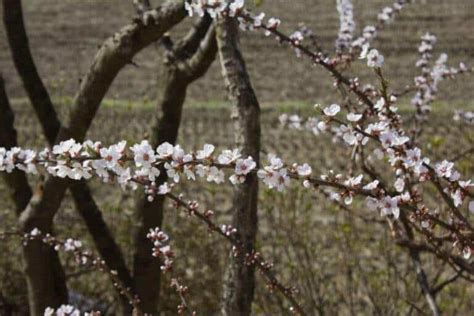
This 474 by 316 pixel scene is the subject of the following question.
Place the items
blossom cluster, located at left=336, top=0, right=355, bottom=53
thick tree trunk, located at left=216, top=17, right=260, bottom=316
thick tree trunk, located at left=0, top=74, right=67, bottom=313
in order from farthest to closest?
blossom cluster, located at left=336, top=0, right=355, bottom=53
thick tree trunk, located at left=0, top=74, right=67, bottom=313
thick tree trunk, located at left=216, top=17, right=260, bottom=316

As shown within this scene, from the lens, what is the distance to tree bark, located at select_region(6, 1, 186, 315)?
325 centimetres

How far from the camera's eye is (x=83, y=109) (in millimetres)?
3414

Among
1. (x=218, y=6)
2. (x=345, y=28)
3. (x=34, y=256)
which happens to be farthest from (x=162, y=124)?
(x=218, y=6)

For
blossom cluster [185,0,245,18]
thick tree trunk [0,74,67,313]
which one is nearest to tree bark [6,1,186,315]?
thick tree trunk [0,74,67,313]

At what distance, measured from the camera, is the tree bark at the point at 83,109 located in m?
3.25

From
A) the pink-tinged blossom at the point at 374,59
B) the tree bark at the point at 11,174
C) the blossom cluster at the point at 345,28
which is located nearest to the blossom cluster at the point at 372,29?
the blossom cluster at the point at 345,28

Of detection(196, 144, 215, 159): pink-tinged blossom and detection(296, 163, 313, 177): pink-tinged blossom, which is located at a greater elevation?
detection(196, 144, 215, 159): pink-tinged blossom

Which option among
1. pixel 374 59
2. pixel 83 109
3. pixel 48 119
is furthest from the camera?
pixel 48 119

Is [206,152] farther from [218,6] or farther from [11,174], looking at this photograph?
[11,174]

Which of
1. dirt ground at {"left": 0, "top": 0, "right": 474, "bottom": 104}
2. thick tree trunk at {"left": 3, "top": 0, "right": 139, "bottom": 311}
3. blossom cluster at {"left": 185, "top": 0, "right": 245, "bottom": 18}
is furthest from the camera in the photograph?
dirt ground at {"left": 0, "top": 0, "right": 474, "bottom": 104}

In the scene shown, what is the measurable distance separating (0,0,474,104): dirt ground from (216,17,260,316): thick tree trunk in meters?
7.05

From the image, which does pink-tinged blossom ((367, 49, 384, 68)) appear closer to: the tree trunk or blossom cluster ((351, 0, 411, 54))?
blossom cluster ((351, 0, 411, 54))

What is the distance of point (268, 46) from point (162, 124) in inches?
424

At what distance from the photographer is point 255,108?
2.59 metres
